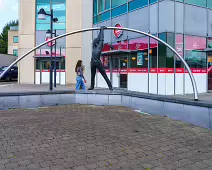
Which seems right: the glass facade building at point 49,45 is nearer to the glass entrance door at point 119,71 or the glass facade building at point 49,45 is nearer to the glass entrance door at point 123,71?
the glass entrance door at point 119,71

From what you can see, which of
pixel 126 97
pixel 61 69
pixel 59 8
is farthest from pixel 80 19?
pixel 126 97

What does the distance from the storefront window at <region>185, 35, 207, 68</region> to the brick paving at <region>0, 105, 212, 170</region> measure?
7.48 m

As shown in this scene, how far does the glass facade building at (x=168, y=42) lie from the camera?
13.2 meters

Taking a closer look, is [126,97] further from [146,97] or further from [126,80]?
[126,80]

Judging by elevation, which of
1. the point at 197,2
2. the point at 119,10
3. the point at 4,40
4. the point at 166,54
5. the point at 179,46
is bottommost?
the point at 166,54

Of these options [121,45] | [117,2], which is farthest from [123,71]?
[117,2]

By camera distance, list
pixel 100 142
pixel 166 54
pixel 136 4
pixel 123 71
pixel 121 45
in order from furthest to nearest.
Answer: pixel 121 45, pixel 123 71, pixel 136 4, pixel 166 54, pixel 100 142

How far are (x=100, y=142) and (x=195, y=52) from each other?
1105cm

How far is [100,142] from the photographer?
5152mm

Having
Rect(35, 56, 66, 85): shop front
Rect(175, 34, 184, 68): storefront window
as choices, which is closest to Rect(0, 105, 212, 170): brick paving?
Rect(175, 34, 184, 68): storefront window

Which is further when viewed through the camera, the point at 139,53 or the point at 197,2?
the point at 139,53

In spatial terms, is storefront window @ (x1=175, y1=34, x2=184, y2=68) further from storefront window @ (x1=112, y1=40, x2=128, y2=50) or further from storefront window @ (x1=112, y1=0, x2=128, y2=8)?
storefront window @ (x1=112, y1=0, x2=128, y2=8)

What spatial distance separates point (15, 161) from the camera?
4.04 meters

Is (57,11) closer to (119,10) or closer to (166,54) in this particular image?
(119,10)
